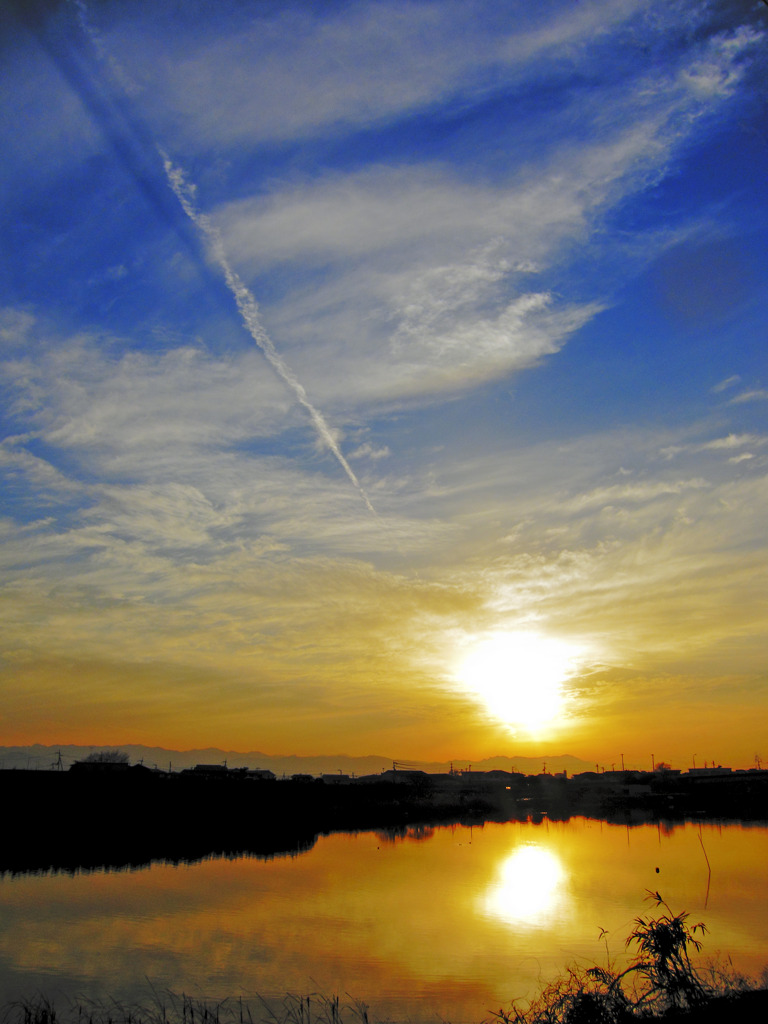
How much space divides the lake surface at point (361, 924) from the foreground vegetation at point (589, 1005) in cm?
117

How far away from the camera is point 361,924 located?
96.6 ft

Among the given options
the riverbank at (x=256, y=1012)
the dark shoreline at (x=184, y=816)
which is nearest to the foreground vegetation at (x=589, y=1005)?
the riverbank at (x=256, y=1012)

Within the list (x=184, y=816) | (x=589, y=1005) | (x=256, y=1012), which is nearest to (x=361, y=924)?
(x=256, y=1012)

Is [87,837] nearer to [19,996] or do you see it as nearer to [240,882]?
[240,882]

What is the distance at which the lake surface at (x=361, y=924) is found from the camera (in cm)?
2103

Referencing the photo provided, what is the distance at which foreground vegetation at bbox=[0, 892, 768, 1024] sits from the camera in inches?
591

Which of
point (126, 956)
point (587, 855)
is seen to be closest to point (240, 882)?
point (126, 956)

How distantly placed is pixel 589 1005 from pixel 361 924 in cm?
1668

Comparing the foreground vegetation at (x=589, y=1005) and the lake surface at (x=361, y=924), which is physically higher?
the foreground vegetation at (x=589, y=1005)

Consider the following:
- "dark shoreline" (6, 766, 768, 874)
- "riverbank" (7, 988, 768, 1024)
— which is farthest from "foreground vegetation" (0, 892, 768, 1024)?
"dark shoreline" (6, 766, 768, 874)

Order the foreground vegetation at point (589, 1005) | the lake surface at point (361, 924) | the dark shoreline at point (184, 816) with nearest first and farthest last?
the foreground vegetation at point (589, 1005) → the lake surface at point (361, 924) → the dark shoreline at point (184, 816)

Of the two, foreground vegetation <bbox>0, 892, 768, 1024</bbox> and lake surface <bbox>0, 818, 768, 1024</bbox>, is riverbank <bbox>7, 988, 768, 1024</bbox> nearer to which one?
foreground vegetation <bbox>0, 892, 768, 1024</bbox>

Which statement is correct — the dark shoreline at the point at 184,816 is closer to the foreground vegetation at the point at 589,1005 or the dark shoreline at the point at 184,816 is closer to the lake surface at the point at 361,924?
the lake surface at the point at 361,924

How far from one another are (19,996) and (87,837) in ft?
121
